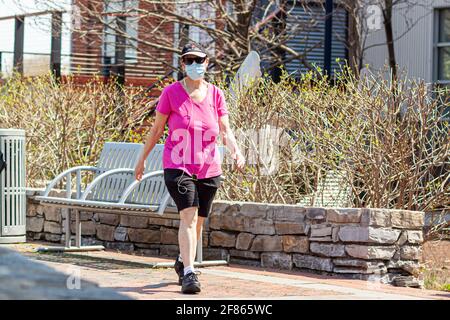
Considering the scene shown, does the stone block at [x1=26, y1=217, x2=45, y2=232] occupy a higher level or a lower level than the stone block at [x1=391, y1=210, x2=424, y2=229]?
lower

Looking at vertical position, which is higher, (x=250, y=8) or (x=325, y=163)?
(x=250, y=8)

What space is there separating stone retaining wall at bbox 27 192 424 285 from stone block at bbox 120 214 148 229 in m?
0.03

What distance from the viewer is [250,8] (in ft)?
52.9

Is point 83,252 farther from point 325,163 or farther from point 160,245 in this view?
point 325,163

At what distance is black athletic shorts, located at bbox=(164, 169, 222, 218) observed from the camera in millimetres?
7734

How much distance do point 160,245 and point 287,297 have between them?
333 centimetres

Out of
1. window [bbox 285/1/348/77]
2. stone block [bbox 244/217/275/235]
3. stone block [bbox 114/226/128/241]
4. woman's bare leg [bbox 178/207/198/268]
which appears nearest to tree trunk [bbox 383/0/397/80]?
window [bbox 285/1/348/77]

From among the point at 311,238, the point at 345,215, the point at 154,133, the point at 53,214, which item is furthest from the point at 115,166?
the point at 154,133

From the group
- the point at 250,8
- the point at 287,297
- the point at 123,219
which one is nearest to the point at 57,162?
the point at 123,219

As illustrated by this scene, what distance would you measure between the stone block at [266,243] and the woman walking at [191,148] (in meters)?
1.62

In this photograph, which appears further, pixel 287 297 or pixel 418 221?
pixel 418 221

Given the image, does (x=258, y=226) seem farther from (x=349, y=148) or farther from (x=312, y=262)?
(x=349, y=148)

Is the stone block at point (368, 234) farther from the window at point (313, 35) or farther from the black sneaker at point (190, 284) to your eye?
the window at point (313, 35)

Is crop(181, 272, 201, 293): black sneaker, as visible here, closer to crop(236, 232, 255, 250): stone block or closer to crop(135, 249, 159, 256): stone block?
crop(236, 232, 255, 250): stone block
